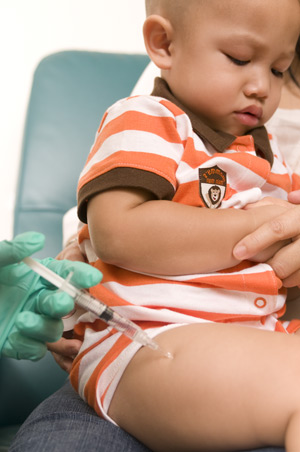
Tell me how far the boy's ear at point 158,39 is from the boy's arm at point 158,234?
0.30m

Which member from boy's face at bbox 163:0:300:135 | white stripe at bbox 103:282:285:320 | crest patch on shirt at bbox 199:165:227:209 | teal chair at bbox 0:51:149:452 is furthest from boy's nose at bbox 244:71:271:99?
teal chair at bbox 0:51:149:452

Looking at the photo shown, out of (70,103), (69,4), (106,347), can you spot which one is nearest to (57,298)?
Result: (106,347)

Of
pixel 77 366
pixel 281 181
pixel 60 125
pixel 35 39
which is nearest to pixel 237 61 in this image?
pixel 281 181

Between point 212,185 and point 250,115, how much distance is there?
0.18m

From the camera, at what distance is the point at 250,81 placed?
0.93 meters

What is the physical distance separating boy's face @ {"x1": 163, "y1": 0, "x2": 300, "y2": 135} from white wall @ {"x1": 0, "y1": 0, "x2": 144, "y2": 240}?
174cm

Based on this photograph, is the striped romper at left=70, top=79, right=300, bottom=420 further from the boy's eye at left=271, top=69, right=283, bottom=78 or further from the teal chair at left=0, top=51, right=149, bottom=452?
the teal chair at left=0, top=51, right=149, bottom=452

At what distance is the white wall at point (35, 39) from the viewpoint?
256cm

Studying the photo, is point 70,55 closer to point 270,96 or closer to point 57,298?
point 270,96

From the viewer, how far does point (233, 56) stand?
92 cm

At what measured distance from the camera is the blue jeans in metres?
0.75

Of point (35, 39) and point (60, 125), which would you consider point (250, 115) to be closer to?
point (60, 125)

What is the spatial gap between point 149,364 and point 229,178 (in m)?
0.36

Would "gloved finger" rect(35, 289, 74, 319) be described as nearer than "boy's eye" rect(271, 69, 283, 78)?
Yes
